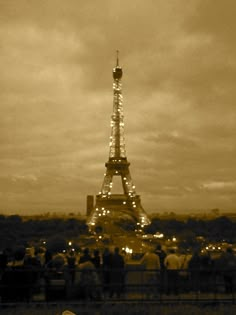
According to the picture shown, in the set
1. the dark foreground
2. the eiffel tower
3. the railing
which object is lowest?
the dark foreground

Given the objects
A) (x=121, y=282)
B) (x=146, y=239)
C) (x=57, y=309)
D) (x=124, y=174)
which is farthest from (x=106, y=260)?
(x=124, y=174)

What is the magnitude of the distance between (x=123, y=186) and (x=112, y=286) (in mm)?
58883

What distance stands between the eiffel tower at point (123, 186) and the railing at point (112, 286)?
5724 centimetres

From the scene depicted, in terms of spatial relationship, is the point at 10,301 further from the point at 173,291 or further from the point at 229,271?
the point at 229,271

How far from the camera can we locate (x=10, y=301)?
49.8ft

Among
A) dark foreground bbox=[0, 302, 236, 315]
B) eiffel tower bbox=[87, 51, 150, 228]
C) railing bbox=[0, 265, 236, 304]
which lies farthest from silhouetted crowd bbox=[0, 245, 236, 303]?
eiffel tower bbox=[87, 51, 150, 228]

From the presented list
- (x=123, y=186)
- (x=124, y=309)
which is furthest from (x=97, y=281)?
(x=123, y=186)

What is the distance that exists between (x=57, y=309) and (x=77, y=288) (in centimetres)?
98

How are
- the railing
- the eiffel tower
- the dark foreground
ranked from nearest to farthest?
the dark foreground < the railing < the eiffel tower

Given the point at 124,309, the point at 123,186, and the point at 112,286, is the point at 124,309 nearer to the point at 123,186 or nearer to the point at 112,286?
the point at 112,286

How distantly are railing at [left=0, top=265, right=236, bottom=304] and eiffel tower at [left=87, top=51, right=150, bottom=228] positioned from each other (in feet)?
188

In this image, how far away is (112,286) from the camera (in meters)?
15.1

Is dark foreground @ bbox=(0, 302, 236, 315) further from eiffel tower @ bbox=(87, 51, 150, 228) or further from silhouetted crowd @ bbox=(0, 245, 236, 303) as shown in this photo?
eiffel tower @ bbox=(87, 51, 150, 228)

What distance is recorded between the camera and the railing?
15.0 meters
